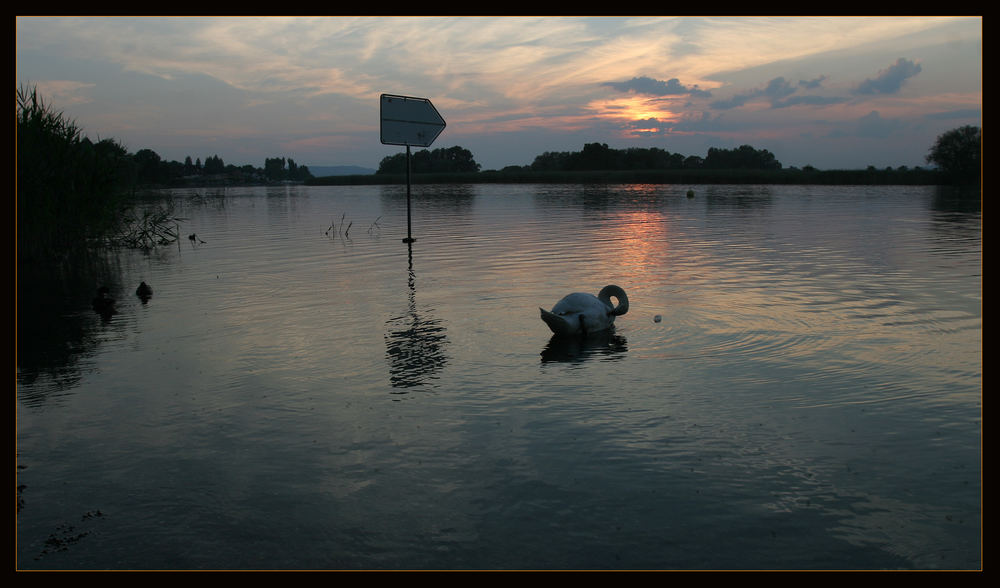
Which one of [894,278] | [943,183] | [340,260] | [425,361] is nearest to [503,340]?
[425,361]

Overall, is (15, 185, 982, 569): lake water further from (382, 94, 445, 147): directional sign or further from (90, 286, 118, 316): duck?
(382, 94, 445, 147): directional sign

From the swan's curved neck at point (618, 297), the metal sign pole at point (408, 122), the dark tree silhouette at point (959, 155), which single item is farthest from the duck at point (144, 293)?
the dark tree silhouette at point (959, 155)

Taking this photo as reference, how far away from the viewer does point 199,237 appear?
28.5 metres

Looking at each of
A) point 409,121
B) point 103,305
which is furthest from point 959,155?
point 103,305

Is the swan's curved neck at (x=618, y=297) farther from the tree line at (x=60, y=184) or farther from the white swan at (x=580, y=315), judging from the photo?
the tree line at (x=60, y=184)

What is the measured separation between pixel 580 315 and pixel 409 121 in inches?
664

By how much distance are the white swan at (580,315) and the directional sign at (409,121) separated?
1553 centimetres

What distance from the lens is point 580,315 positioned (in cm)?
999

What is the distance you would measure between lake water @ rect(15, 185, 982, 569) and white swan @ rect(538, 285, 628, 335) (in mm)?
219

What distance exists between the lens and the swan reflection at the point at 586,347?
9.05m

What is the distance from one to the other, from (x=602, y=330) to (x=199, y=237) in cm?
2279

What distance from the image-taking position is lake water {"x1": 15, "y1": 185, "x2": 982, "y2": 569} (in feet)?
14.7

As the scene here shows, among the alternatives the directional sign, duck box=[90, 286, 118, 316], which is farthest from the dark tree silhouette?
duck box=[90, 286, 118, 316]
